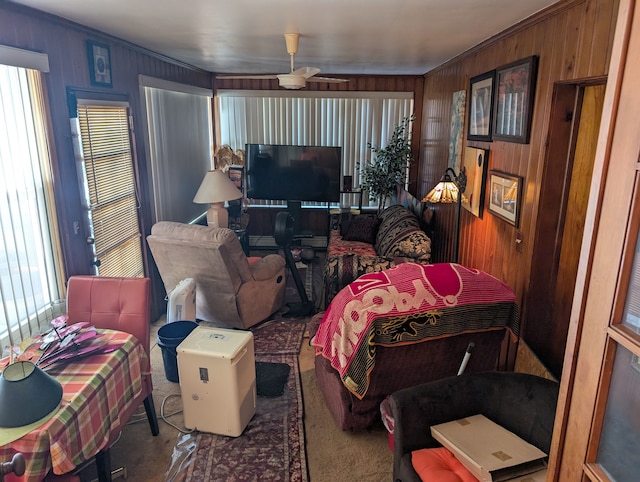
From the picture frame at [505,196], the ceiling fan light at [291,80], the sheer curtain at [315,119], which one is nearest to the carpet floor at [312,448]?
the picture frame at [505,196]

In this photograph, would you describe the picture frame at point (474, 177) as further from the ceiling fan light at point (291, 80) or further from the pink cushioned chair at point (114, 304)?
the pink cushioned chair at point (114, 304)

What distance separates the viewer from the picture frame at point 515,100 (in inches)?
102

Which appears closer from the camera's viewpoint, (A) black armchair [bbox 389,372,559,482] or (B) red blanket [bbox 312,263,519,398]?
(A) black armchair [bbox 389,372,559,482]

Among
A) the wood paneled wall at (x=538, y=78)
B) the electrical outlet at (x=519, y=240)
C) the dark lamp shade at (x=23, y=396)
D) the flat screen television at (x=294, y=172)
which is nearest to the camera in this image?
the dark lamp shade at (x=23, y=396)

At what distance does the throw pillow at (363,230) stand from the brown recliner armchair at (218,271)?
1393 millimetres

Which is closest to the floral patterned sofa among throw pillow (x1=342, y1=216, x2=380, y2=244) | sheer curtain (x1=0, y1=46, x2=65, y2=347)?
throw pillow (x1=342, y1=216, x2=380, y2=244)

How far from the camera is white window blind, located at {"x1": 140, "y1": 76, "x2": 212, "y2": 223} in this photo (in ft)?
13.9

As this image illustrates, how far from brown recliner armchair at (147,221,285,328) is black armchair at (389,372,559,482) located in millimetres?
2003

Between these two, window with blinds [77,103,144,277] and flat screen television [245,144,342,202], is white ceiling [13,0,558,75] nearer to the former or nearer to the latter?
window with blinds [77,103,144,277]

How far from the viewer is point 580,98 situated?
233cm

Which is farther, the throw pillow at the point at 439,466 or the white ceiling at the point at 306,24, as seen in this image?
the white ceiling at the point at 306,24

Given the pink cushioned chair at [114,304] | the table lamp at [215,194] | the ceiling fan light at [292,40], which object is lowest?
the pink cushioned chair at [114,304]

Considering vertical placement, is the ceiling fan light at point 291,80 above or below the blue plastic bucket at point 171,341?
above

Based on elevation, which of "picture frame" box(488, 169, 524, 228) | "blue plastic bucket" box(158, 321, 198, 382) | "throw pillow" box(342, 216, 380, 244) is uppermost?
"picture frame" box(488, 169, 524, 228)
